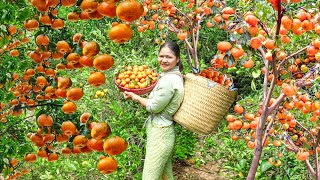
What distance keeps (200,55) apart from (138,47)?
143 cm

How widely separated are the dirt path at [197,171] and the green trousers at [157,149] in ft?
5.26

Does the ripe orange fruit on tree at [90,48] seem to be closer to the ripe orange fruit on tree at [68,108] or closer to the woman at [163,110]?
the ripe orange fruit on tree at [68,108]

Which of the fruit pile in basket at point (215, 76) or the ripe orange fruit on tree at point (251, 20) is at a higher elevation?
the ripe orange fruit on tree at point (251, 20)

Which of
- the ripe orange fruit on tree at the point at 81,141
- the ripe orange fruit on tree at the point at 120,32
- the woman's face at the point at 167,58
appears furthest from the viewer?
the woman's face at the point at 167,58

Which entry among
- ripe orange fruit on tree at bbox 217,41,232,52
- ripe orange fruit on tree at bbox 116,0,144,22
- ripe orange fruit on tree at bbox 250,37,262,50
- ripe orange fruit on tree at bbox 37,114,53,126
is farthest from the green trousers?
ripe orange fruit on tree at bbox 116,0,144,22

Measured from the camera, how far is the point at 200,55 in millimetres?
6875

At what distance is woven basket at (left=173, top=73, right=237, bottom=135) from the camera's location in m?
3.33

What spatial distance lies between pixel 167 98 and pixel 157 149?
471 mm

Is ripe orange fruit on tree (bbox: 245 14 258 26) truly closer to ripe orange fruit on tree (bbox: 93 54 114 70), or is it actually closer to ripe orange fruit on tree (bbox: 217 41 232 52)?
ripe orange fruit on tree (bbox: 217 41 232 52)

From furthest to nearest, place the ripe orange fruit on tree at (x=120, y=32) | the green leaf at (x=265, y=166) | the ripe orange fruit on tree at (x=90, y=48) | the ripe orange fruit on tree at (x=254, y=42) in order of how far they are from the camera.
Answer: the green leaf at (x=265, y=166)
the ripe orange fruit on tree at (x=254, y=42)
the ripe orange fruit on tree at (x=90, y=48)
the ripe orange fruit on tree at (x=120, y=32)

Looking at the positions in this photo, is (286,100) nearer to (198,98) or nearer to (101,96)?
(198,98)

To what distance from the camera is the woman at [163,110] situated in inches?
135

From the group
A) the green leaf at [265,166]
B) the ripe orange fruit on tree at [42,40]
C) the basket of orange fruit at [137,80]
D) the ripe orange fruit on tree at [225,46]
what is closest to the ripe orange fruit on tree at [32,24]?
the ripe orange fruit on tree at [42,40]

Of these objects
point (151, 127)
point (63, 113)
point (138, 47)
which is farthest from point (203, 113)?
point (138, 47)
